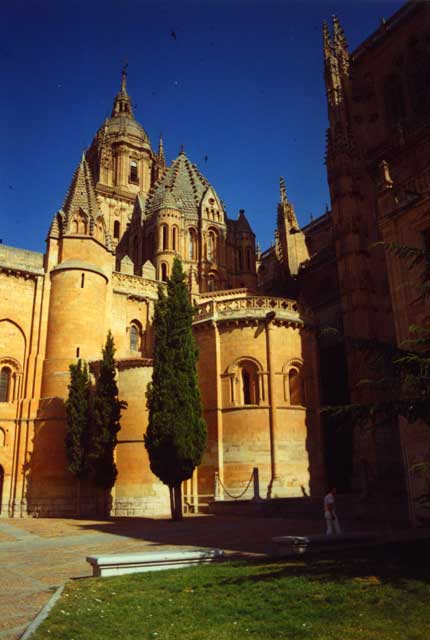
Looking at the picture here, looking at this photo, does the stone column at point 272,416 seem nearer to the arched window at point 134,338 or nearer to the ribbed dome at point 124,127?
the arched window at point 134,338

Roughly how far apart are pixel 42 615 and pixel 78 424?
20.2 m

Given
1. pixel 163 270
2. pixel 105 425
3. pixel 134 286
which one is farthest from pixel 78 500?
pixel 163 270

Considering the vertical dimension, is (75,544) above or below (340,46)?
below

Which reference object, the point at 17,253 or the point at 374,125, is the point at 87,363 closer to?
the point at 17,253

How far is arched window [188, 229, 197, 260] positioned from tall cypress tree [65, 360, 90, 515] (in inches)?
730

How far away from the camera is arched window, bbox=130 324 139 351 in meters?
34.2

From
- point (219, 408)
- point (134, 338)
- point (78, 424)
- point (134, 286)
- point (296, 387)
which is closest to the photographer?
point (78, 424)

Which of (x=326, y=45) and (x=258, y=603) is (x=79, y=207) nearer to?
(x=326, y=45)

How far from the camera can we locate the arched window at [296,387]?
1136 inches

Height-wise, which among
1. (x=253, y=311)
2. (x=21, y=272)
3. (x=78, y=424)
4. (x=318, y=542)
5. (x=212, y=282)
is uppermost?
(x=212, y=282)

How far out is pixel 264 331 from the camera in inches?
1130

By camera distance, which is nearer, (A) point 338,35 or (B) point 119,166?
(A) point 338,35

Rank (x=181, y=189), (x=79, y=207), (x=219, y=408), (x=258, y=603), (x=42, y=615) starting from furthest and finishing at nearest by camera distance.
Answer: (x=181, y=189) → (x=79, y=207) → (x=219, y=408) → (x=258, y=603) → (x=42, y=615)

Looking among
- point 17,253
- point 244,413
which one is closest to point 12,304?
point 17,253
